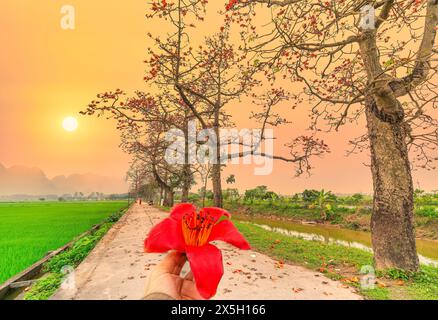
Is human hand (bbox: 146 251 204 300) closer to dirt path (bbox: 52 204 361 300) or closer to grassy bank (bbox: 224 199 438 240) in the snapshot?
dirt path (bbox: 52 204 361 300)

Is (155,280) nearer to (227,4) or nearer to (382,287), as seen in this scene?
(227,4)

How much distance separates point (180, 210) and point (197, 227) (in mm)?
59

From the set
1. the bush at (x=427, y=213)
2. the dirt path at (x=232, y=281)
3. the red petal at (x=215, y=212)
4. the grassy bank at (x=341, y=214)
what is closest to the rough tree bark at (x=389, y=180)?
the dirt path at (x=232, y=281)

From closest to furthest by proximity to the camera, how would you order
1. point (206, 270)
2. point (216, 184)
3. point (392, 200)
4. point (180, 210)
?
point (206, 270), point (180, 210), point (392, 200), point (216, 184)

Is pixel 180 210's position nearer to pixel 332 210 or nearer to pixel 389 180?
pixel 389 180

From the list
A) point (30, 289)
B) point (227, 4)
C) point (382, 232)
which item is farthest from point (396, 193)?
point (30, 289)

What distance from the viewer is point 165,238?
51 centimetres

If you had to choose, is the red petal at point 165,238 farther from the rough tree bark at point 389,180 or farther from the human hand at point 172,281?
the rough tree bark at point 389,180

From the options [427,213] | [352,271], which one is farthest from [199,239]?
[427,213]

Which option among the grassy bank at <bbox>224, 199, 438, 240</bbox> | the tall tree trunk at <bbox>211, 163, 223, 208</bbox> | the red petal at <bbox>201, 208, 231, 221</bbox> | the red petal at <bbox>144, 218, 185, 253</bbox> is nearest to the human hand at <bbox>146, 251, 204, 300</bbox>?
the red petal at <bbox>144, 218, 185, 253</bbox>

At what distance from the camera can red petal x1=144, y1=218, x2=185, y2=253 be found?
48 cm

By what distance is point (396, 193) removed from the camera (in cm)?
577

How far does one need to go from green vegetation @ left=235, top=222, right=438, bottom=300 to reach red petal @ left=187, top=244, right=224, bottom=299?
4.99m
